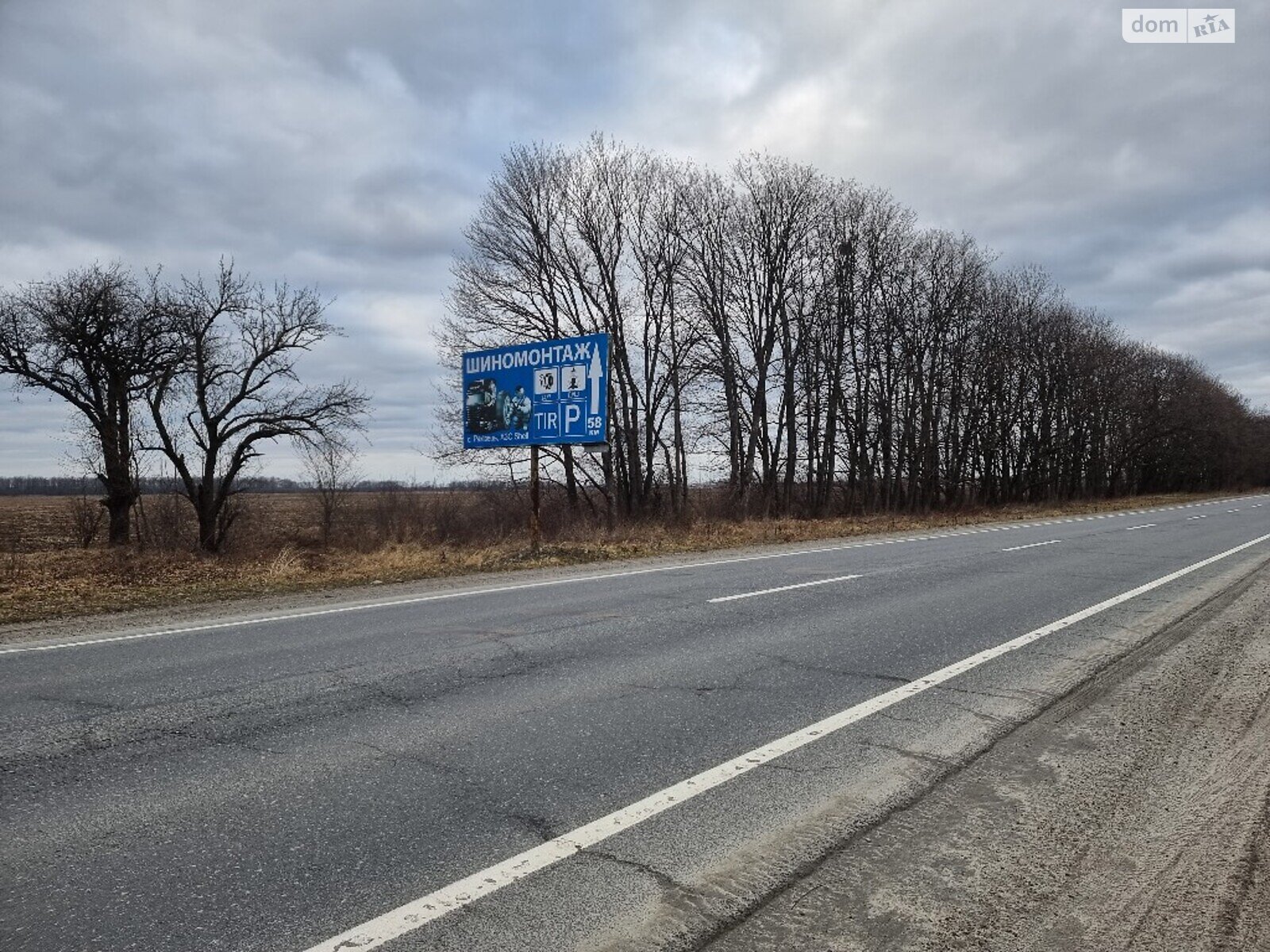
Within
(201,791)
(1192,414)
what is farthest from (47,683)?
(1192,414)

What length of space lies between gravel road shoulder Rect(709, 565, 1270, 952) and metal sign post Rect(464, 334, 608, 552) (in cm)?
1323

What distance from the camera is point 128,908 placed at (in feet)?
9.91

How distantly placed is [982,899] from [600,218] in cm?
3434

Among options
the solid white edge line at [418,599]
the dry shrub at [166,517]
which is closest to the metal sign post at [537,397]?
the solid white edge line at [418,599]

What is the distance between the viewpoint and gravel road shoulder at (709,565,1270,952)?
292 centimetres

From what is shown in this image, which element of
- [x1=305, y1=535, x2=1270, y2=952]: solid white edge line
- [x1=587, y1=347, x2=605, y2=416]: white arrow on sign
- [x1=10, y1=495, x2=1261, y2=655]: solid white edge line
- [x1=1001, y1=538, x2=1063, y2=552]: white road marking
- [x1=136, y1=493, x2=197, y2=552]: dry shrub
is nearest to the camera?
[x1=305, y1=535, x2=1270, y2=952]: solid white edge line

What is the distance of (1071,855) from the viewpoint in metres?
3.51

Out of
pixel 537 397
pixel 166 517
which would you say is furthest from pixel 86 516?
pixel 537 397

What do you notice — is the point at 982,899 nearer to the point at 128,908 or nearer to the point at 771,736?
the point at 771,736

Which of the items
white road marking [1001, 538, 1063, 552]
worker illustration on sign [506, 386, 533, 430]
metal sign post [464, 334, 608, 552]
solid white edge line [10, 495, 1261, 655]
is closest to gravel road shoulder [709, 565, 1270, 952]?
solid white edge line [10, 495, 1261, 655]

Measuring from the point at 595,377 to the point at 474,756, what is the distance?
1369 cm

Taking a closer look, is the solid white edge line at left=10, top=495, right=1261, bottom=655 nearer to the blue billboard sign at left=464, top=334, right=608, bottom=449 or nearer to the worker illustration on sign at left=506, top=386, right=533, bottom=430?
the blue billboard sign at left=464, top=334, right=608, bottom=449

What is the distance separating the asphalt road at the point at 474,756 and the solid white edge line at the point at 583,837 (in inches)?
1.2

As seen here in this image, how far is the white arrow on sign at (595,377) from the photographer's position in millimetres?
17766
